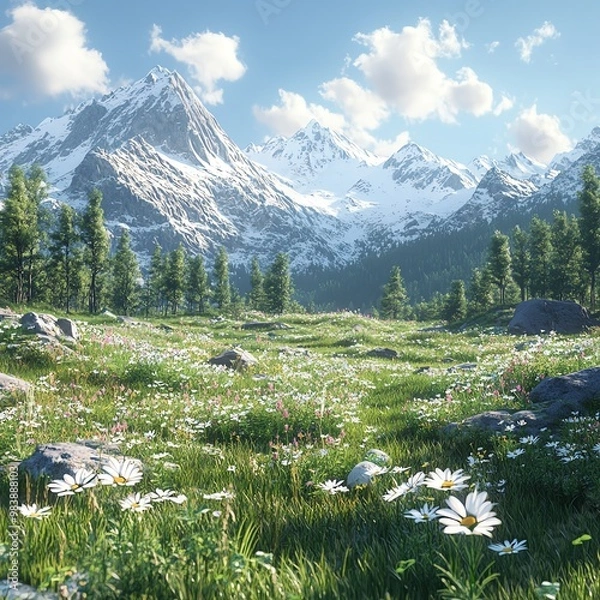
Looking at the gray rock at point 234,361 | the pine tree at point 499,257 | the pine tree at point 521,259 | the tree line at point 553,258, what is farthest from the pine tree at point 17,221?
the pine tree at point 521,259

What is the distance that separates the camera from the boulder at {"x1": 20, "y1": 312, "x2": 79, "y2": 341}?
13406 millimetres

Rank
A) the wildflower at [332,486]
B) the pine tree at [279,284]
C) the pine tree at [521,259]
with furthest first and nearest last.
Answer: the pine tree at [279,284]
the pine tree at [521,259]
the wildflower at [332,486]

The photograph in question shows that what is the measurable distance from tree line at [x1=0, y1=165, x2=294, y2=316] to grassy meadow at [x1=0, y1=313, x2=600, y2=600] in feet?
154

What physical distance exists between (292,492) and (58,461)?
7.28 ft

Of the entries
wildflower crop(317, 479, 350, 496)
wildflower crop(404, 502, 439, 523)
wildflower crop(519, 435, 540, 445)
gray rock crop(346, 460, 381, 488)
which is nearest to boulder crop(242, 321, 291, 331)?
wildflower crop(519, 435, 540, 445)

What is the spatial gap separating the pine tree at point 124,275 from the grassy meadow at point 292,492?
79.3 metres

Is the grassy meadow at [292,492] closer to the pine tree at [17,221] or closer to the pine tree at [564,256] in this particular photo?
Result: the pine tree at [17,221]

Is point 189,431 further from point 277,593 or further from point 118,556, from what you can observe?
point 277,593

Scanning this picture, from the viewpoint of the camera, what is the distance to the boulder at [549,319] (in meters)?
33.2

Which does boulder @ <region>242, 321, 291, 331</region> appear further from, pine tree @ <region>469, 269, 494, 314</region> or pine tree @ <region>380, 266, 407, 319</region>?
pine tree @ <region>380, 266, 407, 319</region>

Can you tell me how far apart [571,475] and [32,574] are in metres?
3.99

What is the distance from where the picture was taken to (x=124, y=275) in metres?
91.7

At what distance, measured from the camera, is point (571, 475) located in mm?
3945

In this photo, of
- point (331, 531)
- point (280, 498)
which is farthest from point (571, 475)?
point (280, 498)
